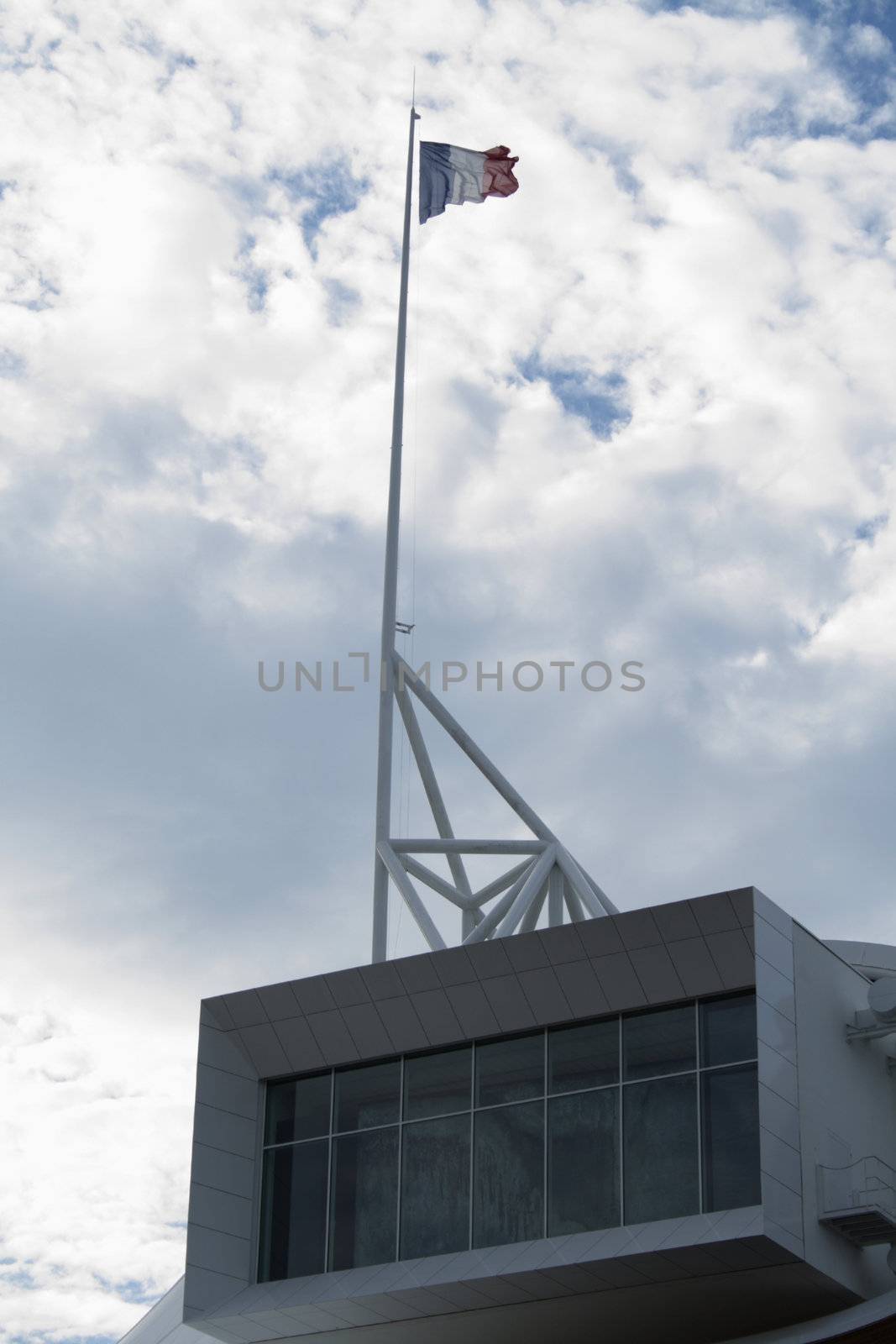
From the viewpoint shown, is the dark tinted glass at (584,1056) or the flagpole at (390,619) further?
the flagpole at (390,619)

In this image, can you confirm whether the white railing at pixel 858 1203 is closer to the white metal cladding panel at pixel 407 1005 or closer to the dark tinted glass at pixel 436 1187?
the white metal cladding panel at pixel 407 1005

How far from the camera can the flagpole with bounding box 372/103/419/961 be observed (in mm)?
44344

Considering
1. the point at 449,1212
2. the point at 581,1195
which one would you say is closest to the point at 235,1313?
the point at 449,1212

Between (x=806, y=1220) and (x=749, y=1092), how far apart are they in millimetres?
2377

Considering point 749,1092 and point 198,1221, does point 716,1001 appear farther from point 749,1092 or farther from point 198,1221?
point 198,1221

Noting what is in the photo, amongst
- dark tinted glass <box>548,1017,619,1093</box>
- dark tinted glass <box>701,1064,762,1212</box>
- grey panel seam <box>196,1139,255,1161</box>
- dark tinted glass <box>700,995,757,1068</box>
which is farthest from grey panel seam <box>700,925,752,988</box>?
grey panel seam <box>196,1139,255,1161</box>

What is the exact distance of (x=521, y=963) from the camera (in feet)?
123

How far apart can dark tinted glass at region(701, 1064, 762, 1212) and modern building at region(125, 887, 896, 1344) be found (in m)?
0.04

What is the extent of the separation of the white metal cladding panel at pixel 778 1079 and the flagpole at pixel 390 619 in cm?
985

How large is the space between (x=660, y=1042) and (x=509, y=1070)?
3.34 meters

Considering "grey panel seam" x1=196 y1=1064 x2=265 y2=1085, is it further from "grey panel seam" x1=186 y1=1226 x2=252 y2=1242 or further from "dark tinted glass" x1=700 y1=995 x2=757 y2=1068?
"dark tinted glass" x1=700 y1=995 x2=757 y2=1068

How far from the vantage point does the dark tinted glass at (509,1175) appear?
36.4 m

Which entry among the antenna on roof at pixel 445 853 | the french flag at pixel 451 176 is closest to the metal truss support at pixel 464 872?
the antenna on roof at pixel 445 853

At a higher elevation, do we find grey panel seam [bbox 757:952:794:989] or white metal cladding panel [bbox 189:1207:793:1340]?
grey panel seam [bbox 757:952:794:989]
